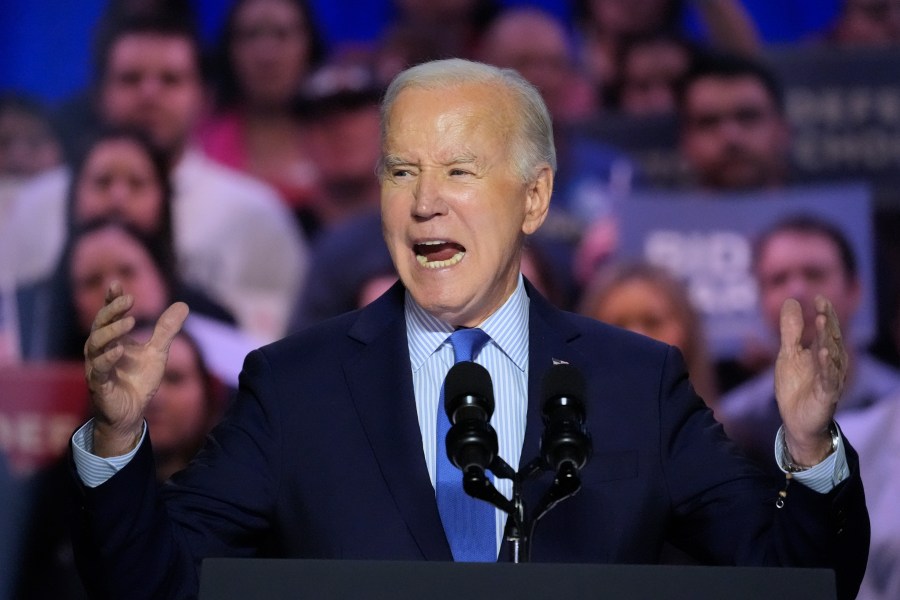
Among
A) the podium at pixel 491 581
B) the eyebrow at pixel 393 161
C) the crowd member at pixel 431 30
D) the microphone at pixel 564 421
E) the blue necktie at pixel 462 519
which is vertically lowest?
the blue necktie at pixel 462 519

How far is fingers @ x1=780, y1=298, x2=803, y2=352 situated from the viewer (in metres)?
1.88

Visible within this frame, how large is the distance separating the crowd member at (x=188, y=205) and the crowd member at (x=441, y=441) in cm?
218

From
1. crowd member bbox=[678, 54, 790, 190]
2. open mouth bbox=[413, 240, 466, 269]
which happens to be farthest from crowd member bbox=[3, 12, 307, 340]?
open mouth bbox=[413, 240, 466, 269]

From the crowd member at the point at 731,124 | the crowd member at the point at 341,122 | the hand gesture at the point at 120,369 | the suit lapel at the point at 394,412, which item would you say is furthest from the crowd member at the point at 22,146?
the hand gesture at the point at 120,369

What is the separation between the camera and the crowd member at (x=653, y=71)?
179 inches

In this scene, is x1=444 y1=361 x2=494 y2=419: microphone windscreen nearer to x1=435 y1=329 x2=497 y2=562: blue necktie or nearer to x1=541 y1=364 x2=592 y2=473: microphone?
x1=541 y1=364 x2=592 y2=473: microphone

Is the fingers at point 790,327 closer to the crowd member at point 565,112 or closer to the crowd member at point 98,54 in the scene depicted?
the crowd member at point 565,112

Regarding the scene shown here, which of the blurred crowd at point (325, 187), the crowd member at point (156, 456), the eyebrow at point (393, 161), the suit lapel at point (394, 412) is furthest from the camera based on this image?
the blurred crowd at point (325, 187)

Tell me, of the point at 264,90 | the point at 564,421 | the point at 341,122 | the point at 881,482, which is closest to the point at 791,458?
the point at 564,421

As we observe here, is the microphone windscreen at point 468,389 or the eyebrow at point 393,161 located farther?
the eyebrow at point 393,161

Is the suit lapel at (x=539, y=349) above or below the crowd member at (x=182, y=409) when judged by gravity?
above

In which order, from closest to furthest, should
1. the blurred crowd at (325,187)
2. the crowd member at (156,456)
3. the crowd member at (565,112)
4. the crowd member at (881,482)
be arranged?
the crowd member at (881,482) → the crowd member at (156,456) → the blurred crowd at (325,187) → the crowd member at (565,112)

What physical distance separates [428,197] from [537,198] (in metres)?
0.30

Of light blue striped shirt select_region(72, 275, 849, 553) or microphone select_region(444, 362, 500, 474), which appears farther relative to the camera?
light blue striped shirt select_region(72, 275, 849, 553)
